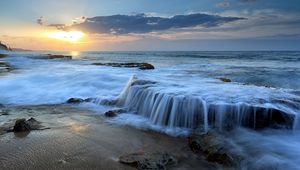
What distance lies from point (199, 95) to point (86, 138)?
3.42 meters

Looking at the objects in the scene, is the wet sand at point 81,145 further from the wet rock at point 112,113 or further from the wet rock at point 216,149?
the wet rock at point 112,113

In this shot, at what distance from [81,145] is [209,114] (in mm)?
3137

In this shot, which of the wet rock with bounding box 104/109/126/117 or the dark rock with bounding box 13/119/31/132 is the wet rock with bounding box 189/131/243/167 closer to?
the wet rock with bounding box 104/109/126/117

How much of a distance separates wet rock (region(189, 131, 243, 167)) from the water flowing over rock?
A: 2.41ft

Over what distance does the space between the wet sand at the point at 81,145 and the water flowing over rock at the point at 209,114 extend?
99 centimetres

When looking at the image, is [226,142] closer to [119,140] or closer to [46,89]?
[119,140]

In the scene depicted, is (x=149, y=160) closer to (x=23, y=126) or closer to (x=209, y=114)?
(x=209, y=114)

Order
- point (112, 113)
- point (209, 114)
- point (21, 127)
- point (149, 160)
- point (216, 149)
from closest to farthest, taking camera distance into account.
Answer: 1. point (149, 160)
2. point (216, 149)
3. point (21, 127)
4. point (209, 114)
5. point (112, 113)

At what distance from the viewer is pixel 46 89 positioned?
1352 cm

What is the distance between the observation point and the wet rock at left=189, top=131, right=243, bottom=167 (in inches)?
203

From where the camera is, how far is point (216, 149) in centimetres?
562

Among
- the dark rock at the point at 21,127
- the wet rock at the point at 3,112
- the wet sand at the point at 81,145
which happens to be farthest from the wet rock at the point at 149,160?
the wet rock at the point at 3,112

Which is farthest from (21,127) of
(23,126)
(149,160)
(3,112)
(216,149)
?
(216,149)

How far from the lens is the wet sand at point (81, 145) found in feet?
16.4
